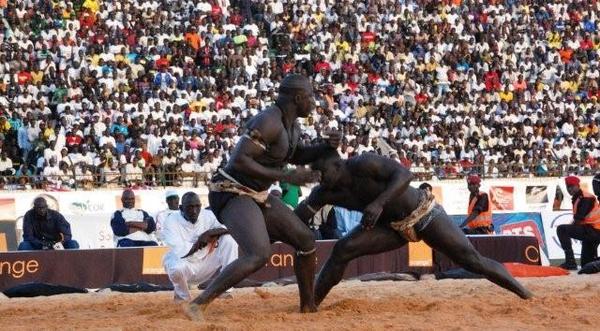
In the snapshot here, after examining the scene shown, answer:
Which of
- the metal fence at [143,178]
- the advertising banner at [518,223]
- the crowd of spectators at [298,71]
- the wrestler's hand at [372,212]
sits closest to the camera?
the wrestler's hand at [372,212]

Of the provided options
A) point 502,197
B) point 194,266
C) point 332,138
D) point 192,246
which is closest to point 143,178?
point 502,197

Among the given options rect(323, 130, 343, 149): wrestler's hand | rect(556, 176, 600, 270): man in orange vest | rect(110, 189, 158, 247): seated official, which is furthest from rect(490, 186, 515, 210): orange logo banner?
rect(323, 130, 343, 149): wrestler's hand

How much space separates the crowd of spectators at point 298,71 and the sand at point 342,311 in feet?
34.3

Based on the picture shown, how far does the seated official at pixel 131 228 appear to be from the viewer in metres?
18.3

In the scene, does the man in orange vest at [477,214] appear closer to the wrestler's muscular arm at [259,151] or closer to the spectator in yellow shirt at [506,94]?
the wrestler's muscular arm at [259,151]

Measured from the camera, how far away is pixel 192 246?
14086mm

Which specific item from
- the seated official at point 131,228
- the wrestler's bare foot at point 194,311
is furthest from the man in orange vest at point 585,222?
the wrestler's bare foot at point 194,311

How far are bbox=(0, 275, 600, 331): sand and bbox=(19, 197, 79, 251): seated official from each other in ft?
8.44

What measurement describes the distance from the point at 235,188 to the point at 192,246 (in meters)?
3.32

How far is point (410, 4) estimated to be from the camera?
120 feet

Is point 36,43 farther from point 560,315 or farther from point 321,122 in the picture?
point 560,315

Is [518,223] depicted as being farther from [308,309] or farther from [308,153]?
[308,153]

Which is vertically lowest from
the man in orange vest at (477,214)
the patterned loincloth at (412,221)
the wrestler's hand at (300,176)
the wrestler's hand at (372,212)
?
the man in orange vest at (477,214)

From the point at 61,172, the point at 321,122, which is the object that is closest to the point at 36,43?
the point at 61,172
